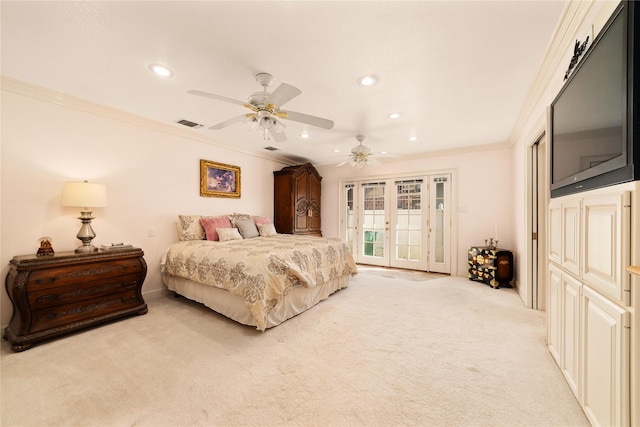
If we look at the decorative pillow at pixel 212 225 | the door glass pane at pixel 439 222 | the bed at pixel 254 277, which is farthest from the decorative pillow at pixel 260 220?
the door glass pane at pixel 439 222

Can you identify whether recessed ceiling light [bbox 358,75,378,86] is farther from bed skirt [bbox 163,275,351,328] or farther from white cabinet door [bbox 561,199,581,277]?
bed skirt [bbox 163,275,351,328]

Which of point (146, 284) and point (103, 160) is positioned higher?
point (103, 160)

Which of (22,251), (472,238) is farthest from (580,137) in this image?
(22,251)

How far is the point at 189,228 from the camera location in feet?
12.4

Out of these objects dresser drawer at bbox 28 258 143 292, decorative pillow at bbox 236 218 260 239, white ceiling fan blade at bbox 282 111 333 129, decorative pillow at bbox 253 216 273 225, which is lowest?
dresser drawer at bbox 28 258 143 292

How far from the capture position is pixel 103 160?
10.1ft

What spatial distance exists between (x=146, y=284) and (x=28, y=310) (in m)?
1.30

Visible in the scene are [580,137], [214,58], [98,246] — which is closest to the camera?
[580,137]

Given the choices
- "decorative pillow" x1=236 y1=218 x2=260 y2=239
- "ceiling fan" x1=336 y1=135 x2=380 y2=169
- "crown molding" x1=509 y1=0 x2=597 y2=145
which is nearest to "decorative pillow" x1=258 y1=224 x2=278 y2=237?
"decorative pillow" x1=236 y1=218 x2=260 y2=239

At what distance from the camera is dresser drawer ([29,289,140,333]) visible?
2262mm

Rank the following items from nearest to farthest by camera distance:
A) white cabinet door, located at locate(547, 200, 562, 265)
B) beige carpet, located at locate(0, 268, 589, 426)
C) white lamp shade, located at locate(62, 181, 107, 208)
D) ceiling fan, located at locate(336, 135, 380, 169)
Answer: beige carpet, located at locate(0, 268, 589, 426)
white cabinet door, located at locate(547, 200, 562, 265)
white lamp shade, located at locate(62, 181, 107, 208)
ceiling fan, located at locate(336, 135, 380, 169)

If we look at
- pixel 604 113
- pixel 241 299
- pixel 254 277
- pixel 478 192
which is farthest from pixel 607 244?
pixel 478 192

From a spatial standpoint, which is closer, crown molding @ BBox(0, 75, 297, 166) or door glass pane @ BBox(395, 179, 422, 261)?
crown molding @ BBox(0, 75, 297, 166)

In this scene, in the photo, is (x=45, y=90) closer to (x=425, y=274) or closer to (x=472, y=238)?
(x=425, y=274)
